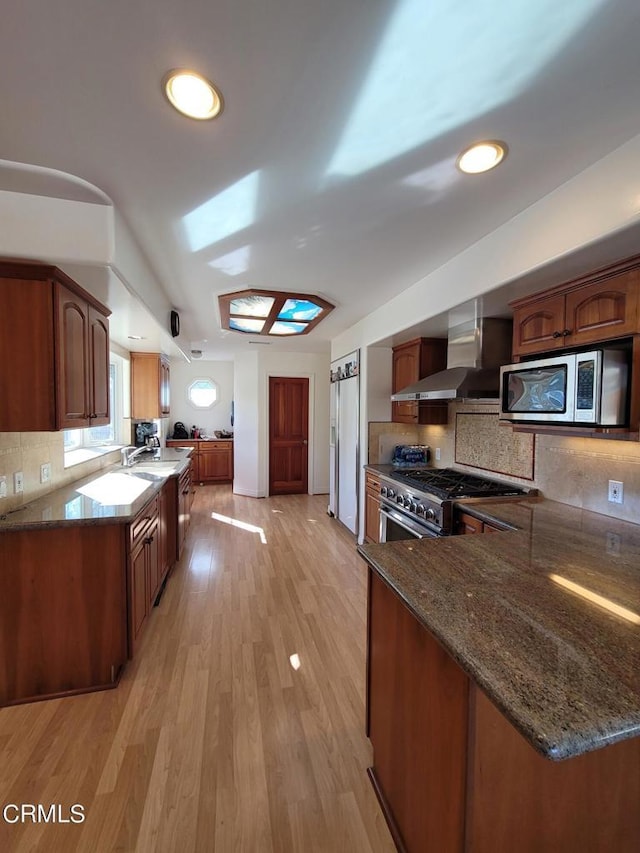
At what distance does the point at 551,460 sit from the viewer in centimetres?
226

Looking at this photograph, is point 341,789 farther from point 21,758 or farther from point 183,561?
point 183,561

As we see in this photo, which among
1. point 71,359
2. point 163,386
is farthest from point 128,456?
point 71,359

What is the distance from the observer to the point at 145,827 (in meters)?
1.24

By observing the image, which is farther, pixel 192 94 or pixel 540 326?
pixel 540 326

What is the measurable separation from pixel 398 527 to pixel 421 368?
1.45 meters

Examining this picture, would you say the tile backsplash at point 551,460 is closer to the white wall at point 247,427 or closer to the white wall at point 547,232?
the white wall at point 547,232

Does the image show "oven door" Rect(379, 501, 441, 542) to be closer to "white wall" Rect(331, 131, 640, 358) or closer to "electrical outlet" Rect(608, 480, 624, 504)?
"electrical outlet" Rect(608, 480, 624, 504)

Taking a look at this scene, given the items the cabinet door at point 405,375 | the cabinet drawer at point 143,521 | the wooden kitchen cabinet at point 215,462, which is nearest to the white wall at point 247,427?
the wooden kitchen cabinet at point 215,462

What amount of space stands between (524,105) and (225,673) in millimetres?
2791

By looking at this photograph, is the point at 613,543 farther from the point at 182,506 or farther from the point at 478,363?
the point at 182,506

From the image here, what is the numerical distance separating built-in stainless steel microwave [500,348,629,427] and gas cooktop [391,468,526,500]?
587 mm

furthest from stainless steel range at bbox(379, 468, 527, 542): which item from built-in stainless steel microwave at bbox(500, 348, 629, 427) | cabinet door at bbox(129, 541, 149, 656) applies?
cabinet door at bbox(129, 541, 149, 656)

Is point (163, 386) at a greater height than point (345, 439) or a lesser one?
greater

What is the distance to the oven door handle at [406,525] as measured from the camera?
2.52 metres
